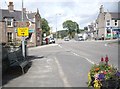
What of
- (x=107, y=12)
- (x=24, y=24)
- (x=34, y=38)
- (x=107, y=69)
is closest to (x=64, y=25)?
(x=107, y=12)

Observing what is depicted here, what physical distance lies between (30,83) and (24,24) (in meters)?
9.90

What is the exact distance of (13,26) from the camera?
201ft

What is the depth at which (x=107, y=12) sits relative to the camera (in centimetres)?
9694

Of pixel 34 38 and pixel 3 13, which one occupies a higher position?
pixel 3 13

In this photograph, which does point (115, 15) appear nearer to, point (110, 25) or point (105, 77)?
point (110, 25)

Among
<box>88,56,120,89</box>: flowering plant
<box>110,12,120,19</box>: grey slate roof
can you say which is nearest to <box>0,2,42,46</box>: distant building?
<box>110,12,120,19</box>: grey slate roof

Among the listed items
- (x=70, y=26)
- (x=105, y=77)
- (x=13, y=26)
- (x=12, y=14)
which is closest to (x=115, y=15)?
(x=12, y=14)

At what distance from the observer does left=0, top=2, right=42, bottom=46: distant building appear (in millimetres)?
57094

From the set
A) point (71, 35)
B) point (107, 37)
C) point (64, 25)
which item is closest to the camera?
point (107, 37)

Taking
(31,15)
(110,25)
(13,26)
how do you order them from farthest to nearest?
1. (110,25)
2. (31,15)
3. (13,26)

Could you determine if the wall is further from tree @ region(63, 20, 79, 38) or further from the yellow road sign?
tree @ region(63, 20, 79, 38)

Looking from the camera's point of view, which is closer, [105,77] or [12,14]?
[105,77]

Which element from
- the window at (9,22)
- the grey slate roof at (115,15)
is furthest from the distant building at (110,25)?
the window at (9,22)

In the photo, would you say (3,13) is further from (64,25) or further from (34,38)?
(64,25)
